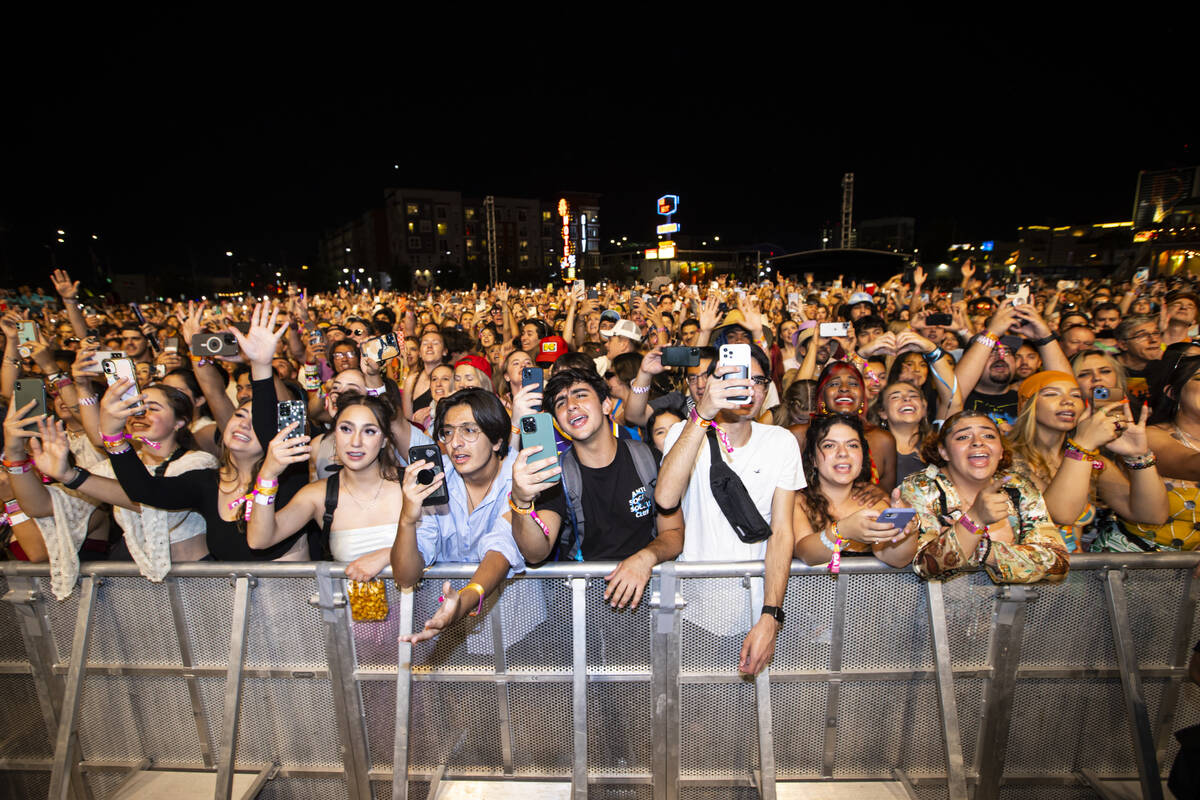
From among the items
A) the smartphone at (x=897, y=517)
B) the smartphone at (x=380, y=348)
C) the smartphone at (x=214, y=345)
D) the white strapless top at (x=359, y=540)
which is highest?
the smartphone at (x=214, y=345)

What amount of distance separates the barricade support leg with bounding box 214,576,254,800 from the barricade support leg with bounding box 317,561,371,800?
1.26 ft

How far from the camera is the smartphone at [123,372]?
2.95 meters

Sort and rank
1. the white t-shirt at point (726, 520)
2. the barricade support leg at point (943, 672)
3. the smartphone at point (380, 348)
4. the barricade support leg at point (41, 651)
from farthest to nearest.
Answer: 1. the smartphone at point (380, 348)
2. the barricade support leg at point (41, 651)
3. the white t-shirt at point (726, 520)
4. the barricade support leg at point (943, 672)

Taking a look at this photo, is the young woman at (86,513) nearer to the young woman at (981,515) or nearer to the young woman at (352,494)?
the young woman at (352,494)

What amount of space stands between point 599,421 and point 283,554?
196cm

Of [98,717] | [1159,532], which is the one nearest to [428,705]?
[98,717]

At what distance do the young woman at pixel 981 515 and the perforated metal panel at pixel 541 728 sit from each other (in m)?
1.84

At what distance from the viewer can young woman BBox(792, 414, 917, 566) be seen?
2.43 metres

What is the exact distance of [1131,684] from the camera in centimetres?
246

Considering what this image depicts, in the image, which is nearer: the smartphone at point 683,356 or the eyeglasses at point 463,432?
the eyeglasses at point 463,432

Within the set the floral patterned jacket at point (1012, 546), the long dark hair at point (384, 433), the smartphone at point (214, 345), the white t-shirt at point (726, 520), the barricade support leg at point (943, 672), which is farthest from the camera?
the smartphone at point (214, 345)

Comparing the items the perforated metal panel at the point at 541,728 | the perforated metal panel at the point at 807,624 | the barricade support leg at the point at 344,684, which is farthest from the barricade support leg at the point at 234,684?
the perforated metal panel at the point at 807,624

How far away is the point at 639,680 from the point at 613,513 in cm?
83

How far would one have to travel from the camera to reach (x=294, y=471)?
3320mm
